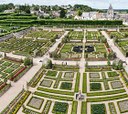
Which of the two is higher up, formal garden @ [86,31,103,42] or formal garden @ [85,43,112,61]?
formal garden @ [86,31,103,42]

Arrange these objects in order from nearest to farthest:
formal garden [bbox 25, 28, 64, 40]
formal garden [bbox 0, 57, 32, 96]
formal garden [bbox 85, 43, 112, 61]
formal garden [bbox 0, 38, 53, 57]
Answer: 1. formal garden [bbox 0, 57, 32, 96]
2. formal garden [bbox 85, 43, 112, 61]
3. formal garden [bbox 0, 38, 53, 57]
4. formal garden [bbox 25, 28, 64, 40]

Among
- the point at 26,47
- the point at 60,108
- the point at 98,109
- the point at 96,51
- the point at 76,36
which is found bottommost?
the point at 60,108

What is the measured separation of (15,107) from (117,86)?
15.1 meters

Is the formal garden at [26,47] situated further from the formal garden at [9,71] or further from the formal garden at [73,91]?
the formal garden at [73,91]

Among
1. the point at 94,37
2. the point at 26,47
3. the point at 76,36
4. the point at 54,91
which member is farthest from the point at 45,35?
the point at 54,91

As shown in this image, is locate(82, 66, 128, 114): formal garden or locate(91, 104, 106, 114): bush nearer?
locate(91, 104, 106, 114): bush

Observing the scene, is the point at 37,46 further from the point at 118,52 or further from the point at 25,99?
the point at 25,99

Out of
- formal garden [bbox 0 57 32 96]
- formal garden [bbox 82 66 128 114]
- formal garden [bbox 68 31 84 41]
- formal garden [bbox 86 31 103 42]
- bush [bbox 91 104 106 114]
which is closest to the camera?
bush [bbox 91 104 106 114]

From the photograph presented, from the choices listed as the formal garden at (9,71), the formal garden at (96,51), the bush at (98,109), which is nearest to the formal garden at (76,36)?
the formal garden at (96,51)

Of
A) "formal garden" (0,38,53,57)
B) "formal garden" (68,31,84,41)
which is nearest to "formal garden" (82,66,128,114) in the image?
"formal garden" (0,38,53,57)

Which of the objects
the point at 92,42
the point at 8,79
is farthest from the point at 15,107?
the point at 92,42

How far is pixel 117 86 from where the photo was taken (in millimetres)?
38406

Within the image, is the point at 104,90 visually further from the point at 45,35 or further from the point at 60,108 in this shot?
the point at 45,35

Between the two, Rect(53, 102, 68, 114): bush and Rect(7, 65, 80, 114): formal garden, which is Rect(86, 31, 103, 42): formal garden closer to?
Rect(7, 65, 80, 114): formal garden
